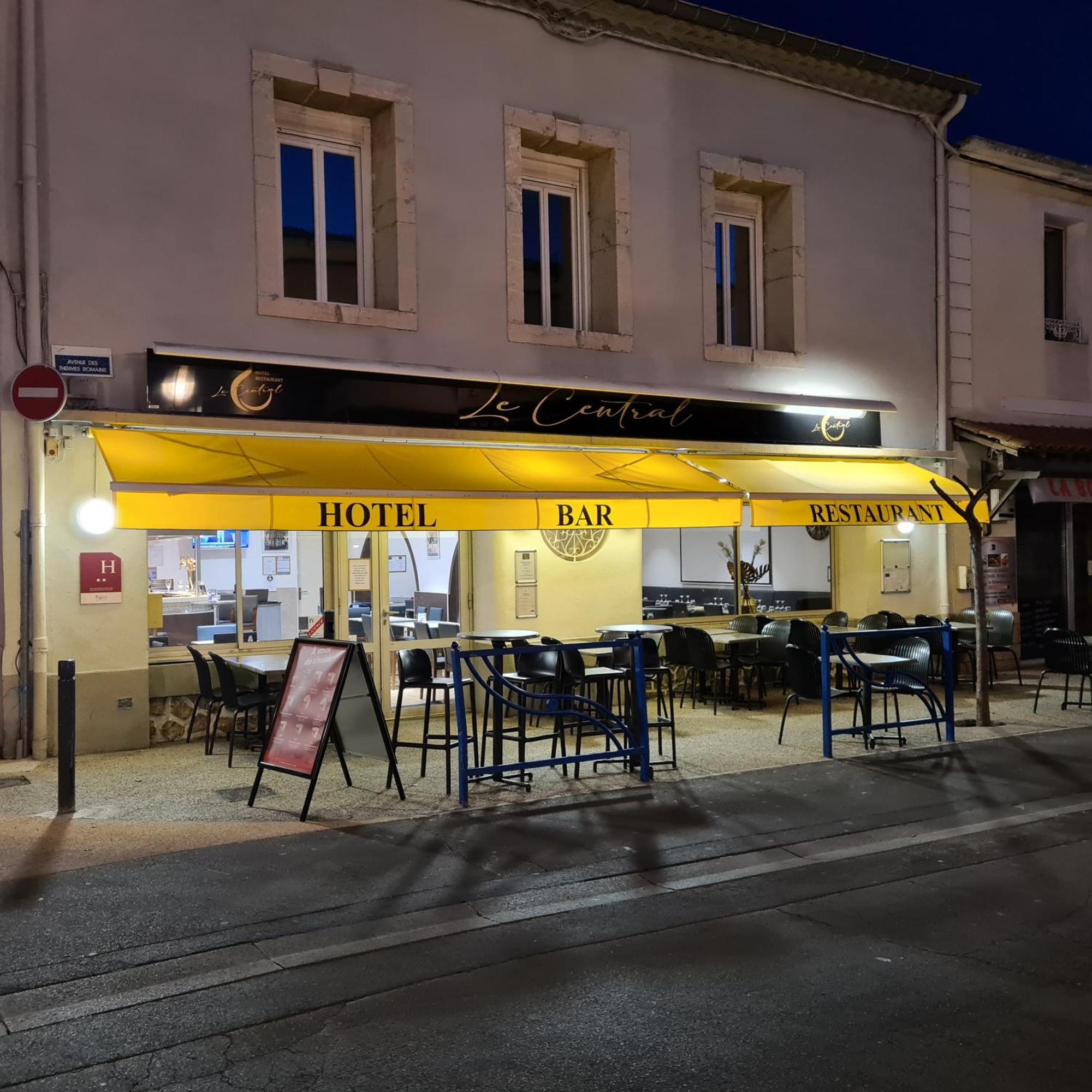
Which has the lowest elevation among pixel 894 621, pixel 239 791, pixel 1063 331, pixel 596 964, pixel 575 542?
pixel 596 964

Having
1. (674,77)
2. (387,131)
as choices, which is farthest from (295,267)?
(674,77)

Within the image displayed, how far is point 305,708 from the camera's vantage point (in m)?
7.49

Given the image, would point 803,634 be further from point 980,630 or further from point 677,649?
point 980,630

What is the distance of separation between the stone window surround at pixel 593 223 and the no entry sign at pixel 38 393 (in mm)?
4362

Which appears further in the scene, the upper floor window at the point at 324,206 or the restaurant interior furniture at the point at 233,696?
the upper floor window at the point at 324,206

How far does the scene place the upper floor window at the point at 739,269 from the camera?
13.0 meters

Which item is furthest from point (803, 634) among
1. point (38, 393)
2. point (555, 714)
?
point (38, 393)

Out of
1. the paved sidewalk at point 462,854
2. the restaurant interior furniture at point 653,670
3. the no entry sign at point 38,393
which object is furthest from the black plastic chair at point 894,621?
the no entry sign at point 38,393

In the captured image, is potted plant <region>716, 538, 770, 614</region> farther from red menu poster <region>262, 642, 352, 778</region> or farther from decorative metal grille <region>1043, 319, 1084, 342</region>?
red menu poster <region>262, 642, 352, 778</region>

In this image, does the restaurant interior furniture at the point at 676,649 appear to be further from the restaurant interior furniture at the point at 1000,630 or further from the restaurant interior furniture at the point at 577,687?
the restaurant interior furniture at the point at 1000,630

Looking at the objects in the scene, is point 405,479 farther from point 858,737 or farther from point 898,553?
point 898,553

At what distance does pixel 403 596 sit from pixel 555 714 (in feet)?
12.5

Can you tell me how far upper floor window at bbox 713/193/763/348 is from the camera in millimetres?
12961

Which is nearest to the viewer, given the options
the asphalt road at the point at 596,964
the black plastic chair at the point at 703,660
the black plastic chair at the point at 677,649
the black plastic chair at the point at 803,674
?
the asphalt road at the point at 596,964
